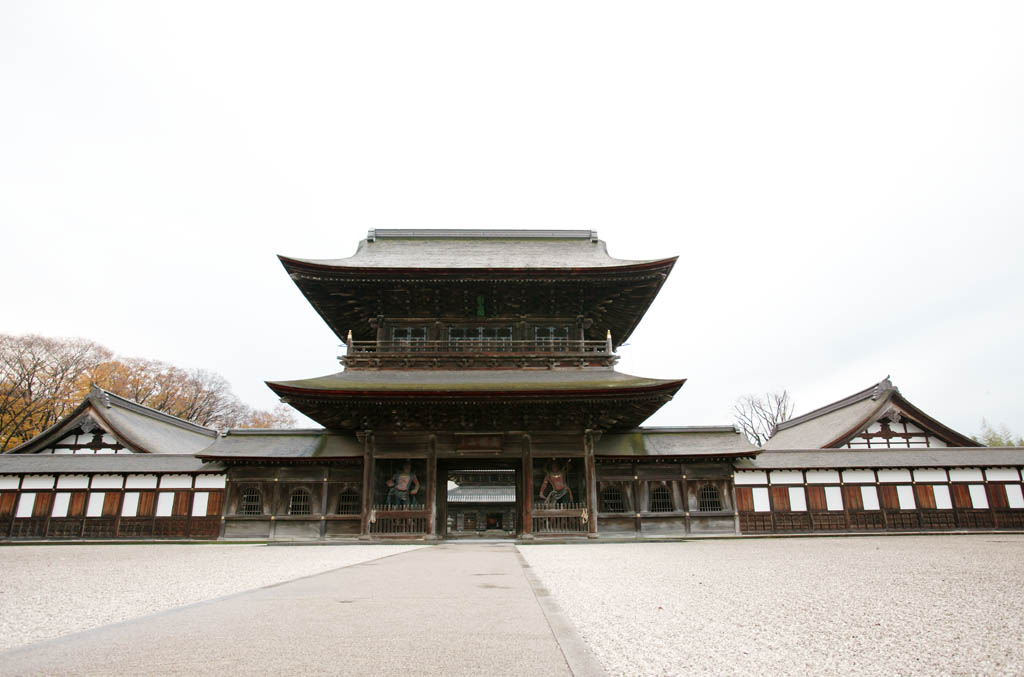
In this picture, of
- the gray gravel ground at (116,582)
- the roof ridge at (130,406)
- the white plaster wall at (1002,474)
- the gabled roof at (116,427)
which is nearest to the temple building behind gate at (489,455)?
the white plaster wall at (1002,474)

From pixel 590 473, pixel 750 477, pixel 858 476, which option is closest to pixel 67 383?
pixel 590 473

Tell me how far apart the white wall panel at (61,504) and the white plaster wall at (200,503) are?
5.20 m

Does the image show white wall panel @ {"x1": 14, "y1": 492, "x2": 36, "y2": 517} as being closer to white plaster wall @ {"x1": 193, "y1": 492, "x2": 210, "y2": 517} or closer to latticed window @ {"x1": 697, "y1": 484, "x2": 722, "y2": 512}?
white plaster wall @ {"x1": 193, "y1": 492, "x2": 210, "y2": 517}

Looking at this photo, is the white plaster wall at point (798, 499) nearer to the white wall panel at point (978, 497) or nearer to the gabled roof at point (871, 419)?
the gabled roof at point (871, 419)

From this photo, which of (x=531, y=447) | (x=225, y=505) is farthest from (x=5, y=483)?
(x=531, y=447)

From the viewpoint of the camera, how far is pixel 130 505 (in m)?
22.4

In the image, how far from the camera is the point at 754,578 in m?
8.78

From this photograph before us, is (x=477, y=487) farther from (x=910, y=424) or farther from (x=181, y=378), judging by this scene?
(x=181, y=378)

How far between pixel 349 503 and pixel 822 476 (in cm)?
1829

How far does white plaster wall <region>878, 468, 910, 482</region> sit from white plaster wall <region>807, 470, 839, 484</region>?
190 cm

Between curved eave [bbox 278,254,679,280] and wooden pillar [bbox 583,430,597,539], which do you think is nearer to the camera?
wooden pillar [bbox 583,430,597,539]

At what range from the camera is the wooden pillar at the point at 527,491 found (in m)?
18.5

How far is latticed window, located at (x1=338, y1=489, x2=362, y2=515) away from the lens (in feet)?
67.3

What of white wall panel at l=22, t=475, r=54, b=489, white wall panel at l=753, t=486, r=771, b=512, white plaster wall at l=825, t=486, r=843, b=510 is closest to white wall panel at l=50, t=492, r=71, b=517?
white wall panel at l=22, t=475, r=54, b=489
